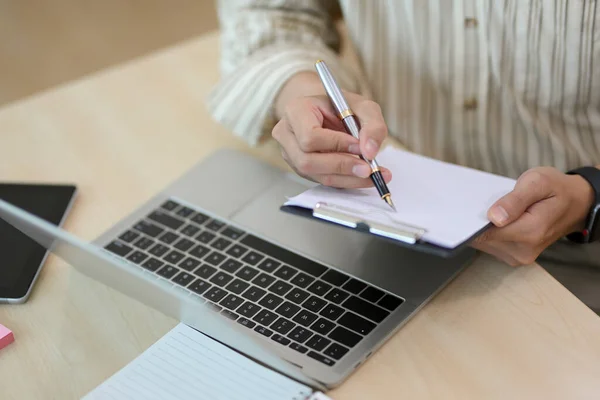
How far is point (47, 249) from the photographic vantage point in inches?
31.0

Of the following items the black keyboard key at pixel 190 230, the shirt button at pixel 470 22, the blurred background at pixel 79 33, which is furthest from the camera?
the blurred background at pixel 79 33

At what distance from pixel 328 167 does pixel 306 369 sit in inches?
8.4

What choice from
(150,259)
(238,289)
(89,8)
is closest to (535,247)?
(238,289)

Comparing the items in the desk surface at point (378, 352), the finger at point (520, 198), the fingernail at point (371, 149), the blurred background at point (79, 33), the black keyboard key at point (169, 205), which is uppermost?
the fingernail at point (371, 149)

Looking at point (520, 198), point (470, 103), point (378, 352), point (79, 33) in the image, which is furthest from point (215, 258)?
point (79, 33)

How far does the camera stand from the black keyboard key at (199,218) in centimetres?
88

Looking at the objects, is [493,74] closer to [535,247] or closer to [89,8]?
[535,247]

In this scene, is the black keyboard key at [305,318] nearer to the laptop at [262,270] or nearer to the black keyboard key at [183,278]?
the laptop at [262,270]

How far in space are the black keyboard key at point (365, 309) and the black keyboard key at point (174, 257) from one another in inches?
8.1

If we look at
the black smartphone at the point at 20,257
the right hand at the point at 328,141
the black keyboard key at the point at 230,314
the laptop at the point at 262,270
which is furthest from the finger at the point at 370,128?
the black smartphone at the point at 20,257

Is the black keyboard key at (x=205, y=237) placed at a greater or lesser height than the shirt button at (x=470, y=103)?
lesser

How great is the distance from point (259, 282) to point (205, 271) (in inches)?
2.7

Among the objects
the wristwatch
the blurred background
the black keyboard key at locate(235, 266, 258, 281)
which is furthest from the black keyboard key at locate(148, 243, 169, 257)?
the blurred background

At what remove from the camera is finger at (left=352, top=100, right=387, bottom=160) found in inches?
29.1
